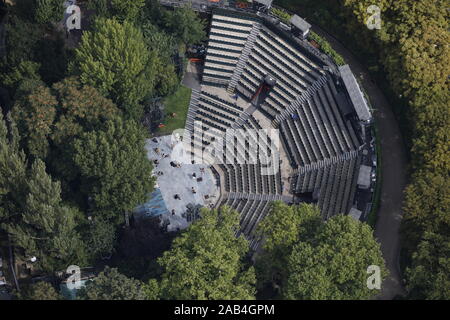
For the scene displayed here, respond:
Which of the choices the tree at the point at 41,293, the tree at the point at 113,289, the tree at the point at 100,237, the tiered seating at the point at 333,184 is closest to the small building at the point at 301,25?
the tiered seating at the point at 333,184

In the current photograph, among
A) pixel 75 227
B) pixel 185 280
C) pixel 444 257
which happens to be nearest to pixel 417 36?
pixel 444 257

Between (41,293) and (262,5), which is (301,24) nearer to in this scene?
(262,5)

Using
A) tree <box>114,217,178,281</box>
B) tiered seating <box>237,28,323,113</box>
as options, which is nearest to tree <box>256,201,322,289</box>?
→ tree <box>114,217,178,281</box>

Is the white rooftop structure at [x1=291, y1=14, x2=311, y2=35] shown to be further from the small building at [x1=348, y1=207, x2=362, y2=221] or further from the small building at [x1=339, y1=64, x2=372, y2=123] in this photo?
the small building at [x1=348, y1=207, x2=362, y2=221]

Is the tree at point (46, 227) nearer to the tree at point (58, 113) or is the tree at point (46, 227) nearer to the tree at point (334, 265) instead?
the tree at point (58, 113)

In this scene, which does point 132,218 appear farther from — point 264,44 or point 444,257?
point 444,257

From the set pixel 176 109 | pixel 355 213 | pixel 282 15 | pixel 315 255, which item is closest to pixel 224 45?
pixel 282 15
